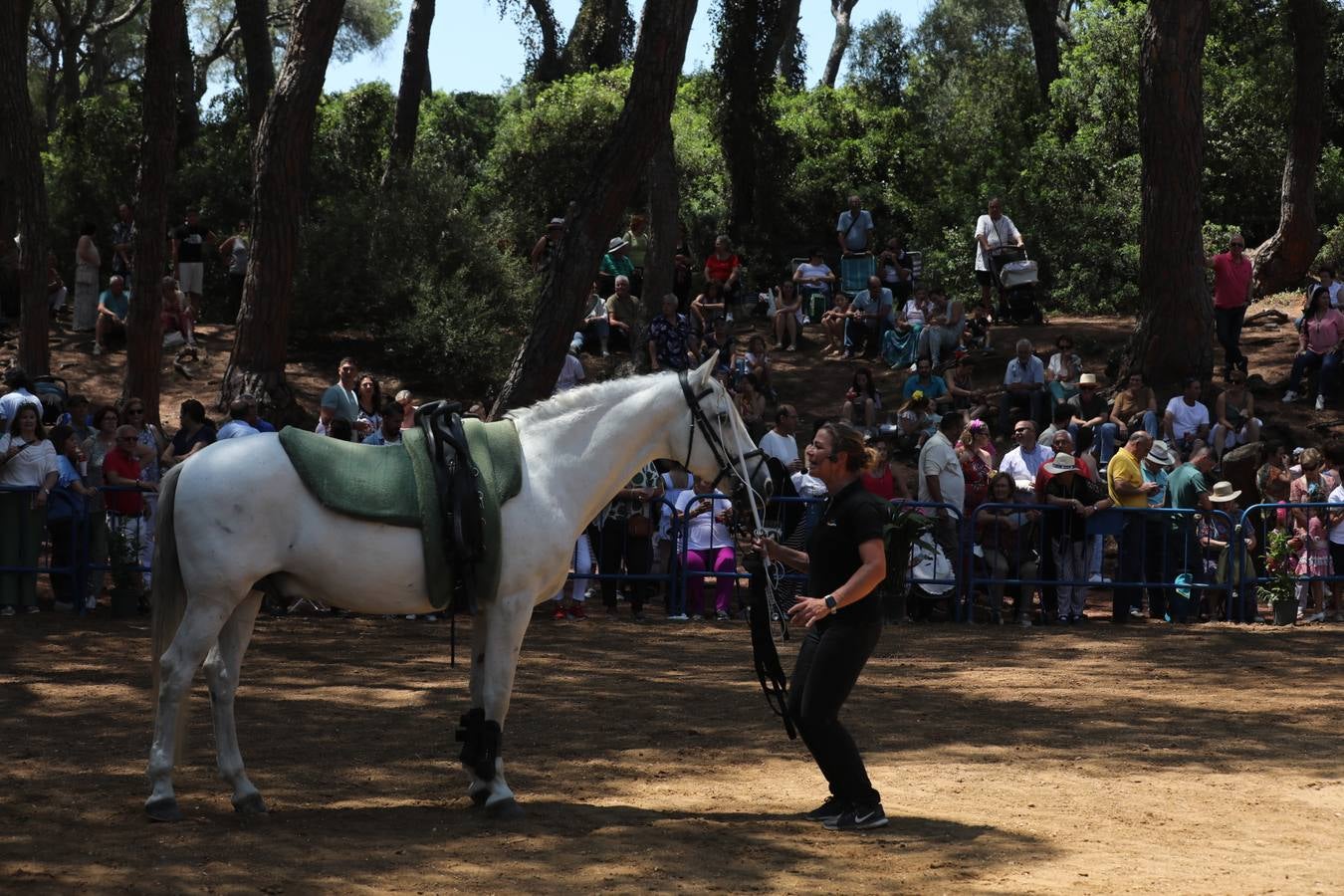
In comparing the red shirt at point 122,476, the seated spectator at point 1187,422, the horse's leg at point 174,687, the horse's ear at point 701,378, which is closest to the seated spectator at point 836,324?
the seated spectator at point 1187,422

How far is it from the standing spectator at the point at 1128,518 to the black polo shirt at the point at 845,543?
8.78 meters

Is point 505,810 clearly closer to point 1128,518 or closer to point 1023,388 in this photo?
point 1128,518

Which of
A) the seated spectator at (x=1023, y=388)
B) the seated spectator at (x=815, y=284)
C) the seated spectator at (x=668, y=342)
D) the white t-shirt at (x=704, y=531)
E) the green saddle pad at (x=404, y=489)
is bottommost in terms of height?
the white t-shirt at (x=704, y=531)

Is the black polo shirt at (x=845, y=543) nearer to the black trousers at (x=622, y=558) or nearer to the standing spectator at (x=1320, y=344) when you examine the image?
the black trousers at (x=622, y=558)

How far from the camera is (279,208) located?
1959 cm

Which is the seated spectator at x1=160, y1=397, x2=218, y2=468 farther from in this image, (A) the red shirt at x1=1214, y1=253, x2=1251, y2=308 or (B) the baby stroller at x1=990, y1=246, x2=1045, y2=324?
(A) the red shirt at x1=1214, y1=253, x2=1251, y2=308

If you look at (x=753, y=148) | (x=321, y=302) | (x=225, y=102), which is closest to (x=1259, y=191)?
(x=753, y=148)

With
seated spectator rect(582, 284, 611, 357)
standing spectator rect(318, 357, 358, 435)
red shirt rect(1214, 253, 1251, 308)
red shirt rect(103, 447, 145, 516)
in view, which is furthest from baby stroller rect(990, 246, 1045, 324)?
red shirt rect(103, 447, 145, 516)

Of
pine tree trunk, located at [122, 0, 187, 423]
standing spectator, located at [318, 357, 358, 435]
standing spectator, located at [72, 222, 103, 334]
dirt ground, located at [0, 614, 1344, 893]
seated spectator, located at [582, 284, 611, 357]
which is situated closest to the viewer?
dirt ground, located at [0, 614, 1344, 893]

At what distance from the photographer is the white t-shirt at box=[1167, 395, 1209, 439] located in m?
19.1

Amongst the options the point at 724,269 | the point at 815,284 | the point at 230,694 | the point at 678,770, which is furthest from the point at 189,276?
the point at 230,694

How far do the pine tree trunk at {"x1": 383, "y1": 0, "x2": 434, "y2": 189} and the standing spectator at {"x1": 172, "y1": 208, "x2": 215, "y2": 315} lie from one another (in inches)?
173

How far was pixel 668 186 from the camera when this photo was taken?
2462 centimetres

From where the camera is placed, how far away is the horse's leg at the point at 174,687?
757 cm
